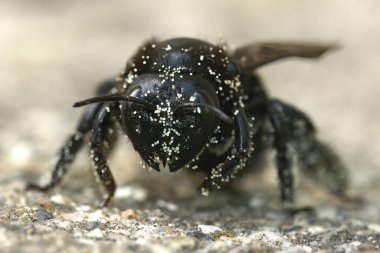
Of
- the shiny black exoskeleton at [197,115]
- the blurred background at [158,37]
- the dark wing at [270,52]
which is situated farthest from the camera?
the blurred background at [158,37]

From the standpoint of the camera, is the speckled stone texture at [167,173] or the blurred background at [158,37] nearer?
the speckled stone texture at [167,173]

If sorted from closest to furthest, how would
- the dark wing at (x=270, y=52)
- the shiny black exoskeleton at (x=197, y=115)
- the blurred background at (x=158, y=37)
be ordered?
1. the shiny black exoskeleton at (x=197, y=115)
2. the dark wing at (x=270, y=52)
3. the blurred background at (x=158, y=37)

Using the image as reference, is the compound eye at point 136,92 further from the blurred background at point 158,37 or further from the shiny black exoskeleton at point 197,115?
the blurred background at point 158,37

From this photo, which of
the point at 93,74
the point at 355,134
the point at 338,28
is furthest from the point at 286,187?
the point at 338,28

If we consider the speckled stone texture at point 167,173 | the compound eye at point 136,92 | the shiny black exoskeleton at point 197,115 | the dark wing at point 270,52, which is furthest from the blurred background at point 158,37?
the compound eye at point 136,92

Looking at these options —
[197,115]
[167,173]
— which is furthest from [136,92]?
[167,173]

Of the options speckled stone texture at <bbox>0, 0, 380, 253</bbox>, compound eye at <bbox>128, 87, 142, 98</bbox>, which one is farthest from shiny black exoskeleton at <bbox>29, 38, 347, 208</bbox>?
speckled stone texture at <bbox>0, 0, 380, 253</bbox>

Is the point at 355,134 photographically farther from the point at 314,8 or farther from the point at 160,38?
the point at 314,8

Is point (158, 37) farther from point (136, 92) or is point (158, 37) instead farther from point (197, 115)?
point (197, 115)
